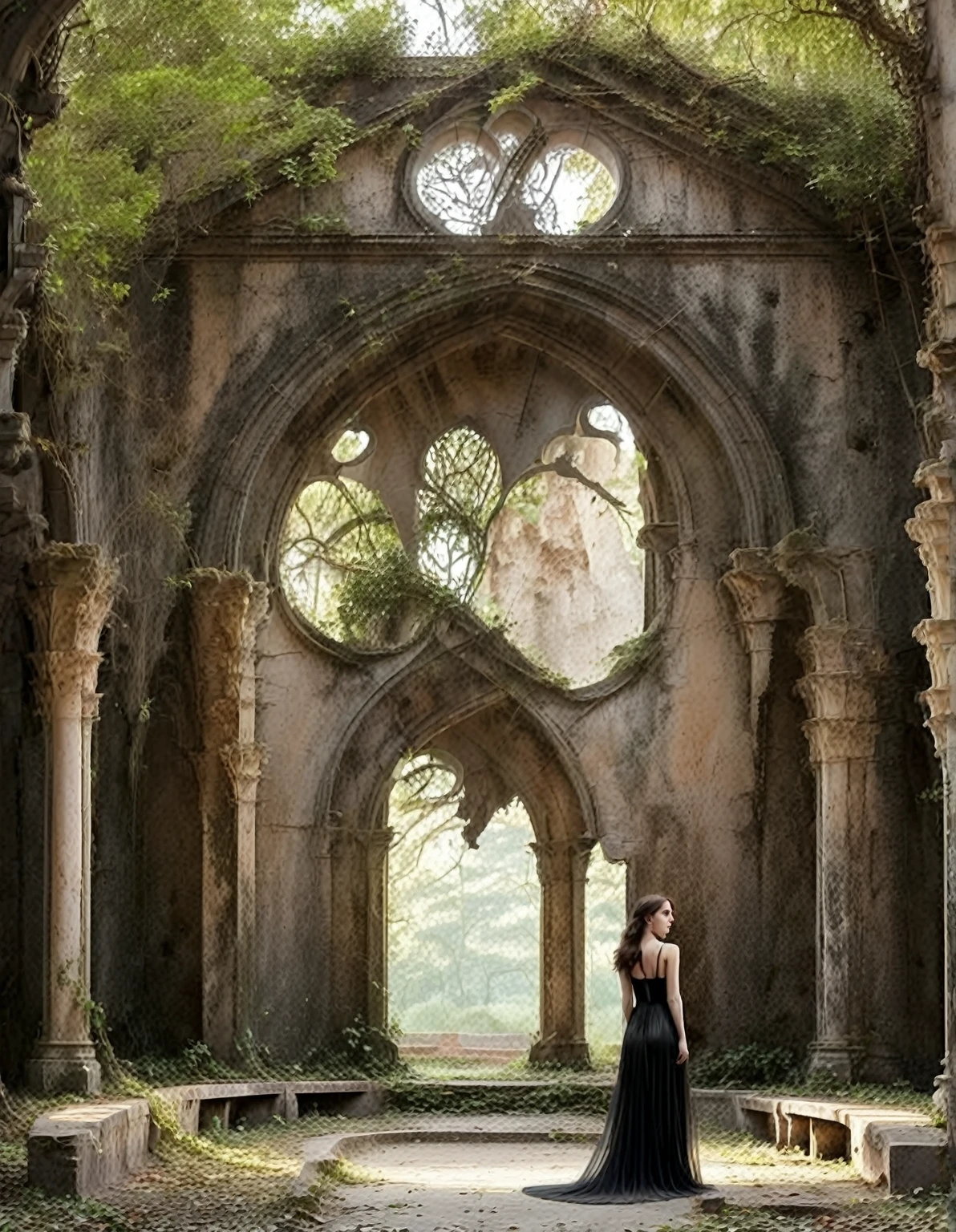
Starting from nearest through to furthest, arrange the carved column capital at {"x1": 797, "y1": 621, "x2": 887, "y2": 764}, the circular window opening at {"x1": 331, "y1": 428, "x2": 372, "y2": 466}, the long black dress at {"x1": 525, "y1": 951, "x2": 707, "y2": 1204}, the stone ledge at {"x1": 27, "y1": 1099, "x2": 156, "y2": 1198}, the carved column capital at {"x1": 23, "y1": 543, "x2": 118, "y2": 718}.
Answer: the stone ledge at {"x1": 27, "y1": 1099, "x2": 156, "y2": 1198}
the long black dress at {"x1": 525, "y1": 951, "x2": 707, "y2": 1204}
the carved column capital at {"x1": 23, "y1": 543, "x2": 118, "y2": 718}
the carved column capital at {"x1": 797, "y1": 621, "x2": 887, "y2": 764}
the circular window opening at {"x1": 331, "y1": 428, "x2": 372, "y2": 466}

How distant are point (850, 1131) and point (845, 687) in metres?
4.71

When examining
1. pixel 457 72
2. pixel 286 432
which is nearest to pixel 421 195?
pixel 457 72

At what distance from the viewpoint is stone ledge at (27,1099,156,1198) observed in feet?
37.7

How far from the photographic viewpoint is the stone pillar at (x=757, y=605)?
1888cm

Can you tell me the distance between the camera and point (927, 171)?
13.8 m

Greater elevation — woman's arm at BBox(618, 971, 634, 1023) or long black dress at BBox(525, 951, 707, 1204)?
woman's arm at BBox(618, 971, 634, 1023)

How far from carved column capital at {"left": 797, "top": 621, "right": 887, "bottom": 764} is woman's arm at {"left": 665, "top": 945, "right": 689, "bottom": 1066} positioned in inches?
231

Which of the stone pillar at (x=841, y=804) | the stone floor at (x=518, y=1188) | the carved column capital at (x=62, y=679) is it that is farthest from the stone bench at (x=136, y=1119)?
the stone pillar at (x=841, y=804)

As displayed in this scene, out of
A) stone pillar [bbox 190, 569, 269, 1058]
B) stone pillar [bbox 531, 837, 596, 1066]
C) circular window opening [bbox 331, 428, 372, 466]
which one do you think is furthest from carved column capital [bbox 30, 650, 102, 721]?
circular window opening [bbox 331, 428, 372, 466]

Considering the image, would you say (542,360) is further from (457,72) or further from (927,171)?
(927,171)

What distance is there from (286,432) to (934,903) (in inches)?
248

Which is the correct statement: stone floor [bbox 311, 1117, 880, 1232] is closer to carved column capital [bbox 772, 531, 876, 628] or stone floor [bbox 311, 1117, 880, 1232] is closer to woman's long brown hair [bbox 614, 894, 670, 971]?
woman's long brown hair [bbox 614, 894, 670, 971]

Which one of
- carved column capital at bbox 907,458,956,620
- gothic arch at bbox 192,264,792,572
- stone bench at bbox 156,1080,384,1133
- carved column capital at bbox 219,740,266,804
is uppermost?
gothic arch at bbox 192,264,792,572

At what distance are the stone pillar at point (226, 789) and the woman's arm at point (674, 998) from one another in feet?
22.0
